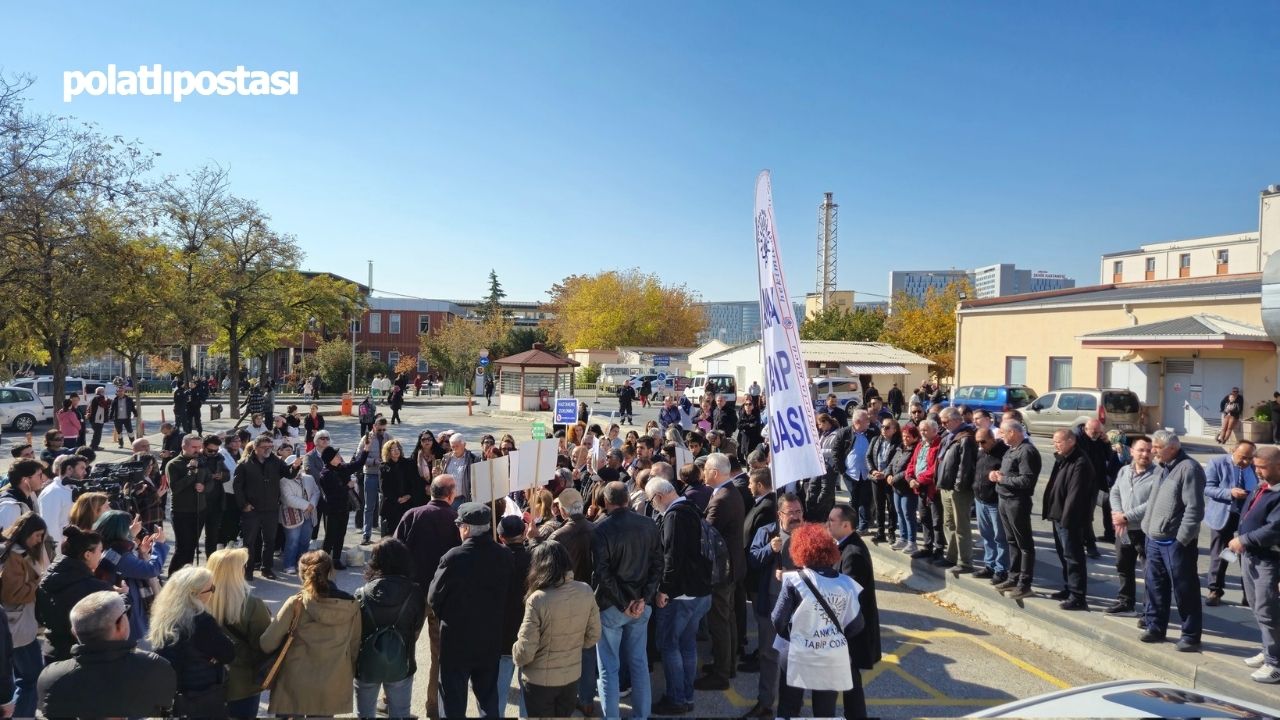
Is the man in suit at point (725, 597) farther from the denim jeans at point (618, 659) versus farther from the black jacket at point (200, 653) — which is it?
the black jacket at point (200, 653)

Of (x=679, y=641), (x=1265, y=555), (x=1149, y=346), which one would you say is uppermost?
(x=1149, y=346)

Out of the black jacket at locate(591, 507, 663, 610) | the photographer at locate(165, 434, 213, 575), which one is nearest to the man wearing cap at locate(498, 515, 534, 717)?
the black jacket at locate(591, 507, 663, 610)

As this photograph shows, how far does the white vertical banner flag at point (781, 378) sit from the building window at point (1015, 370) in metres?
31.1

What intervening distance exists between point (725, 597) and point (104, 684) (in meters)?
4.19

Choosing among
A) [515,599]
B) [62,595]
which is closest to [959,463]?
[515,599]

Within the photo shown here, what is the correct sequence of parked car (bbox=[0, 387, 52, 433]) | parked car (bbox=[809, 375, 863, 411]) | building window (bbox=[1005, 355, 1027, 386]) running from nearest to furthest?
parked car (bbox=[0, 387, 52, 433]), parked car (bbox=[809, 375, 863, 411]), building window (bbox=[1005, 355, 1027, 386])

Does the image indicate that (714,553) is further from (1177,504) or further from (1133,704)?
(1177,504)

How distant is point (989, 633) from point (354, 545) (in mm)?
8240

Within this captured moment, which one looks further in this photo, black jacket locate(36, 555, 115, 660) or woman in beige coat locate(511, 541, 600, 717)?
woman in beige coat locate(511, 541, 600, 717)

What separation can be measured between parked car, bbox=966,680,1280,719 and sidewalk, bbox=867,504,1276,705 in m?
2.96

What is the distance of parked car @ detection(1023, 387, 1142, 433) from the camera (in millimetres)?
24156

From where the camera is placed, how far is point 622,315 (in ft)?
235

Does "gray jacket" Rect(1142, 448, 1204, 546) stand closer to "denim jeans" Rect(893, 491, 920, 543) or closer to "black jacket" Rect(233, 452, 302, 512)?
"denim jeans" Rect(893, 491, 920, 543)

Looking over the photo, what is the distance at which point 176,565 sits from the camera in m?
8.68
